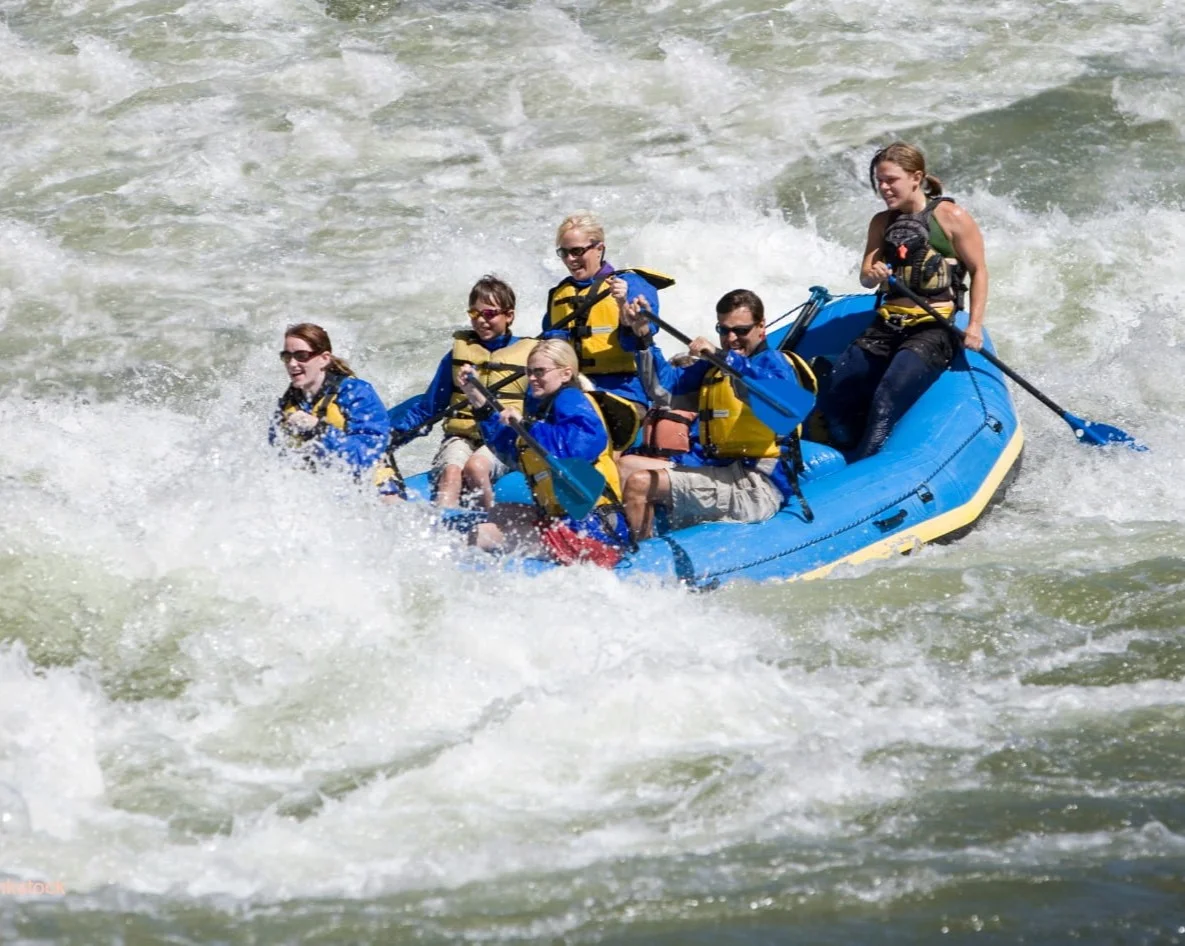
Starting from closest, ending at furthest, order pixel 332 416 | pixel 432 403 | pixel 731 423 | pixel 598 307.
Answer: pixel 731 423
pixel 332 416
pixel 598 307
pixel 432 403

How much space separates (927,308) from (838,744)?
2.48 metres

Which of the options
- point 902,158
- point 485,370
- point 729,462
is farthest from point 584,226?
point 902,158

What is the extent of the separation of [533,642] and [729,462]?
45.7 inches

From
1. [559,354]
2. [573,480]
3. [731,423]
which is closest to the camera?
[573,480]

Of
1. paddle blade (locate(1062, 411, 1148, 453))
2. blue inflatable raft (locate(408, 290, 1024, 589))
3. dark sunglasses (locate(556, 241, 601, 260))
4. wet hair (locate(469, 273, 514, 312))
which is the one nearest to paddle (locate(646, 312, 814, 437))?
blue inflatable raft (locate(408, 290, 1024, 589))

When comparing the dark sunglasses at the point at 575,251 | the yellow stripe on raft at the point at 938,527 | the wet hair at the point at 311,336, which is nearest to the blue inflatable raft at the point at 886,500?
the yellow stripe on raft at the point at 938,527

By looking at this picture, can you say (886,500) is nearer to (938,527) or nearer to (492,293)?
(938,527)

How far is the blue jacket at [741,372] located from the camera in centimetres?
533

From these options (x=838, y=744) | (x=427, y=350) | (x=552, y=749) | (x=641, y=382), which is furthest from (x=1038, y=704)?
(x=427, y=350)

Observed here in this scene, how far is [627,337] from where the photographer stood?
588 centimetres

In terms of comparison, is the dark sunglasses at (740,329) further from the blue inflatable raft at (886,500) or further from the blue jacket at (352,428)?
the blue jacket at (352,428)

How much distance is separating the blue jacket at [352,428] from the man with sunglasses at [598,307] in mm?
→ 701

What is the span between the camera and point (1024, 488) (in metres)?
6.75

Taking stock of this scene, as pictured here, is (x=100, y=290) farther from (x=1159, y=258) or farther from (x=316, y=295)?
(x=1159, y=258)
